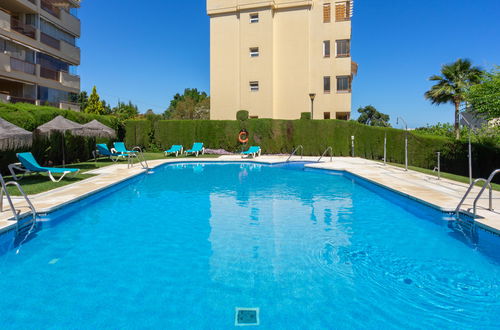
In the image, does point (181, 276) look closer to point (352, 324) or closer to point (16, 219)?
point (352, 324)

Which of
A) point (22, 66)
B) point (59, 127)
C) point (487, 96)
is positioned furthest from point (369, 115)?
point (59, 127)

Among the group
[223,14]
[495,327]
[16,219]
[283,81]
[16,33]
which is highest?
[223,14]

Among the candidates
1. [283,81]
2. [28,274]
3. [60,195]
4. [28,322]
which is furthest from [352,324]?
[283,81]

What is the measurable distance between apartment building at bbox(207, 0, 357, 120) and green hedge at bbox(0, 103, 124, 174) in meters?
13.2

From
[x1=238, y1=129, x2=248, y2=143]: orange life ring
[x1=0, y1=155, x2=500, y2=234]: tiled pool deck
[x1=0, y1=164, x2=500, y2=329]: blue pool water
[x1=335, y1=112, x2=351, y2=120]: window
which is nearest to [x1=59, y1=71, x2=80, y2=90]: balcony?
[x1=238, y1=129, x2=248, y2=143]: orange life ring

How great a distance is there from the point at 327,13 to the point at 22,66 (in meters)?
22.9

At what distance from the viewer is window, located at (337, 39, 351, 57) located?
1049 inches

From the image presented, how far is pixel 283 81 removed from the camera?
1115 inches

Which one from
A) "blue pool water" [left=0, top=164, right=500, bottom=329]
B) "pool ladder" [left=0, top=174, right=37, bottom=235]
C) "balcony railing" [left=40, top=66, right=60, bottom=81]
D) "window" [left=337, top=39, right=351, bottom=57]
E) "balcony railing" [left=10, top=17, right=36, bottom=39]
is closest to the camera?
"blue pool water" [left=0, top=164, right=500, bottom=329]

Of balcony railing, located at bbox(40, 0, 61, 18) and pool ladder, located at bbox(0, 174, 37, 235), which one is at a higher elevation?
balcony railing, located at bbox(40, 0, 61, 18)

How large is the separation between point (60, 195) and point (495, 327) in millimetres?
8808

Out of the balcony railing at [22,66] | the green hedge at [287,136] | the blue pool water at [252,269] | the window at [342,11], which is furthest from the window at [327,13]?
the blue pool water at [252,269]

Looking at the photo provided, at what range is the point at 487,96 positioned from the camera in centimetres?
1314

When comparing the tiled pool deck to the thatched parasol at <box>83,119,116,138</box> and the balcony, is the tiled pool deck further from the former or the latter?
the balcony
